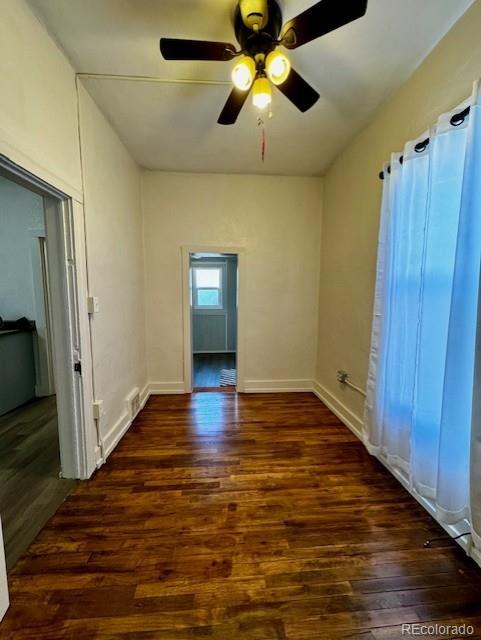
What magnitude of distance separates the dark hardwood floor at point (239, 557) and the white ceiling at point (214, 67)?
275cm

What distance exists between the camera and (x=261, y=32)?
1326 millimetres

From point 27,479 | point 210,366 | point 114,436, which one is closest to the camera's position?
point 27,479

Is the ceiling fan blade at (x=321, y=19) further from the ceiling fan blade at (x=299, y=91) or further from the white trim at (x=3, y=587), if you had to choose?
the white trim at (x=3, y=587)

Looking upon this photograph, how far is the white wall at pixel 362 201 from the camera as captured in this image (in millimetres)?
1478

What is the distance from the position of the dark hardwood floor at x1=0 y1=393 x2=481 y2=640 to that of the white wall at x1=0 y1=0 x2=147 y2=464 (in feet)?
2.57

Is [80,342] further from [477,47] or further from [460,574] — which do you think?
[477,47]

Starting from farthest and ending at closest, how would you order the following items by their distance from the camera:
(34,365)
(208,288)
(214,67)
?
1. (208,288)
2. (34,365)
3. (214,67)

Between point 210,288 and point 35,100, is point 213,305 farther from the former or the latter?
point 35,100

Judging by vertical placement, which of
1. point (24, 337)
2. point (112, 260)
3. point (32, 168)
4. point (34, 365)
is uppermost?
point (32, 168)

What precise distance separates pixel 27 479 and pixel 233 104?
9.40 feet

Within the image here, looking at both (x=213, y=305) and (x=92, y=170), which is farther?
(x=213, y=305)

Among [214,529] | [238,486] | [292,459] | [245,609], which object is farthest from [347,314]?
[245,609]

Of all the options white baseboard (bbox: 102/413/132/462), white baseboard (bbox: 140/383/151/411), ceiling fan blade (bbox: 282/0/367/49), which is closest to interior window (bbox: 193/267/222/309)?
white baseboard (bbox: 140/383/151/411)

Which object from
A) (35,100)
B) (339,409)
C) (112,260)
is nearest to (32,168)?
(35,100)
